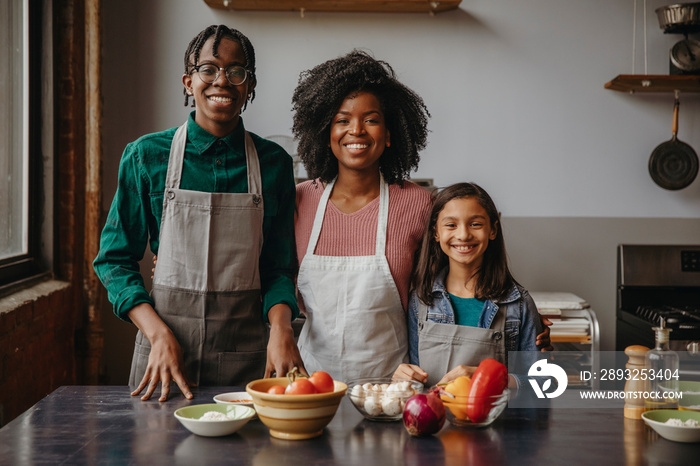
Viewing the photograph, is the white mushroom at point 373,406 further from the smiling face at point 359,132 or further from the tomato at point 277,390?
the smiling face at point 359,132

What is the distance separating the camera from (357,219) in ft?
5.84

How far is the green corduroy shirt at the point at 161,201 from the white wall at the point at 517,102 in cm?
160

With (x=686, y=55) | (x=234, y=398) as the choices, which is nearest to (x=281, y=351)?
(x=234, y=398)

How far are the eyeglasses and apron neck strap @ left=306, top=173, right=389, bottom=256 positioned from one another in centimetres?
40

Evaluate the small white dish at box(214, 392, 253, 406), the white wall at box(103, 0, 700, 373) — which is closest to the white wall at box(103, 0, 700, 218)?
the white wall at box(103, 0, 700, 373)

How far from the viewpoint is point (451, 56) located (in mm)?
3244

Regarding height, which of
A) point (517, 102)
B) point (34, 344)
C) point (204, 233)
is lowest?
point (34, 344)

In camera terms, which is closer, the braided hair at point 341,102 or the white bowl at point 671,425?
the white bowl at point 671,425

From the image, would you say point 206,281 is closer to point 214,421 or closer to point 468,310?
point 214,421

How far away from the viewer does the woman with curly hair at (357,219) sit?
5.61 ft

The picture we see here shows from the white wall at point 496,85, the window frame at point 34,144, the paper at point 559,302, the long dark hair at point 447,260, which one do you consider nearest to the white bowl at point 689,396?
the long dark hair at point 447,260

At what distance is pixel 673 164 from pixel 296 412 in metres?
2.77

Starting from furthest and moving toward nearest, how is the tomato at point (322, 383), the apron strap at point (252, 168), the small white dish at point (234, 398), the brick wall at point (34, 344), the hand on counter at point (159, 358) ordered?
the brick wall at point (34, 344), the apron strap at point (252, 168), the hand on counter at point (159, 358), the small white dish at point (234, 398), the tomato at point (322, 383)

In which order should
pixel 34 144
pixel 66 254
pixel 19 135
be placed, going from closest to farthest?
pixel 19 135 < pixel 34 144 < pixel 66 254
